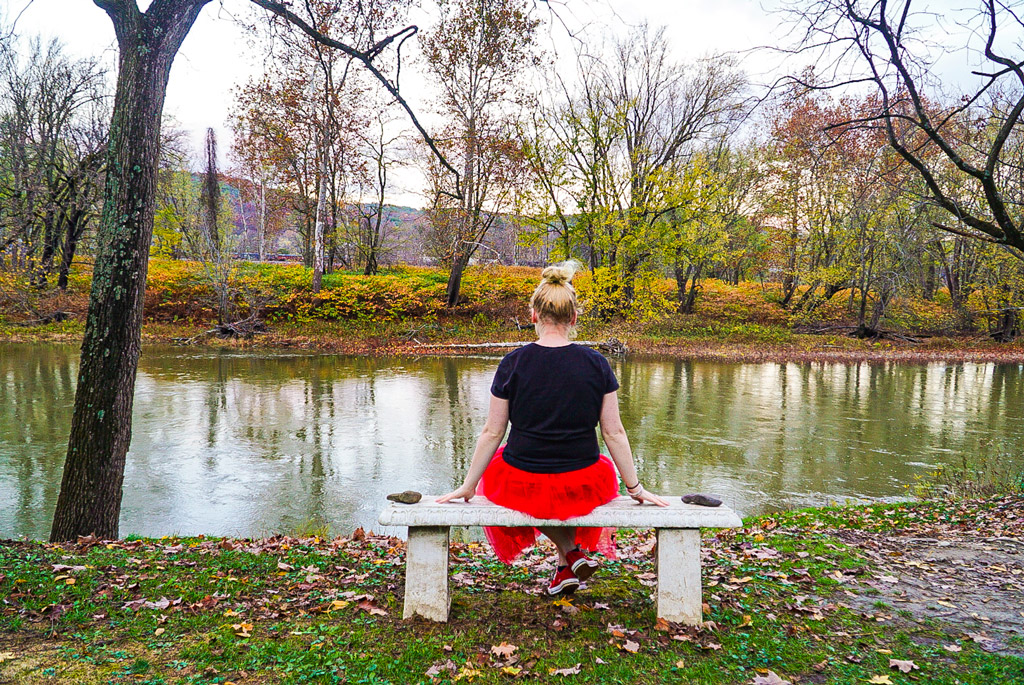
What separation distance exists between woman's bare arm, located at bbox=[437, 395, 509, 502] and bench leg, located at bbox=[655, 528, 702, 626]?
947 mm

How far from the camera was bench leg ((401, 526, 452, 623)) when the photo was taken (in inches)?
121

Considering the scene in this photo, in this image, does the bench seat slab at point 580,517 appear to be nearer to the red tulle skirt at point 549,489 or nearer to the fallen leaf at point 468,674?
the red tulle skirt at point 549,489

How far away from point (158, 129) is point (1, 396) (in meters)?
9.75

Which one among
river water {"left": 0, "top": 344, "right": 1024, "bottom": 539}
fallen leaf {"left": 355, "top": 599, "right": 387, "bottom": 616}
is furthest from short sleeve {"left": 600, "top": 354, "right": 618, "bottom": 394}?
river water {"left": 0, "top": 344, "right": 1024, "bottom": 539}

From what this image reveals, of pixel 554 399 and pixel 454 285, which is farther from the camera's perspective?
pixel 454 285

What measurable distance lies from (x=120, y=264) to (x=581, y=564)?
3906 millimetres

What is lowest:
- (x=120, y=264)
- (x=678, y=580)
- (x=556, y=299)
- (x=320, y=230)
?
(x=678, y=580)

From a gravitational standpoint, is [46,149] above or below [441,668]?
above

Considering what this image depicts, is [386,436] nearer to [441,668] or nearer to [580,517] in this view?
[580,517]

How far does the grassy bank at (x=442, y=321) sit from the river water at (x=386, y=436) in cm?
541

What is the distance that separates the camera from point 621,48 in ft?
85.8

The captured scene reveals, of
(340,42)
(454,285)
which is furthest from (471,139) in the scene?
(340,42)

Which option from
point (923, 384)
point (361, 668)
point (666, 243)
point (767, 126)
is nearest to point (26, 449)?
point (361, 668)

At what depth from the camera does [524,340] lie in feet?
78.6
